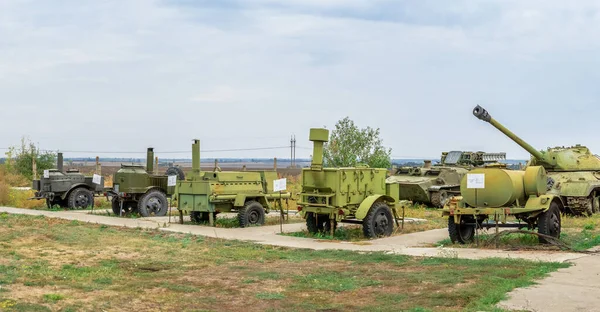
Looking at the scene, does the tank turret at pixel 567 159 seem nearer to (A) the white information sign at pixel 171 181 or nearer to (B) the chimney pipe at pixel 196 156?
(B) the chimney pipe at pixel 196 156

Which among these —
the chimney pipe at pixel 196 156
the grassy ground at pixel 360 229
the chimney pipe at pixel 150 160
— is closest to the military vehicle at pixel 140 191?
the chimney pipe at pixel 150 160

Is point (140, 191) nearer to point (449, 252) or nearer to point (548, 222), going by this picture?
point (449, 252)

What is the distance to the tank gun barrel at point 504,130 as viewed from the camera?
1916 cm

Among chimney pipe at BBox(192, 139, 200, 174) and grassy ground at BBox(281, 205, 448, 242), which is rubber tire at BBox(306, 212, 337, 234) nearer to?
grassy ground at BBox(281, 205, 448, 242)

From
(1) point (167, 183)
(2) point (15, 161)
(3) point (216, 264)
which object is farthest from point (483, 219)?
(2) point (15, 161)

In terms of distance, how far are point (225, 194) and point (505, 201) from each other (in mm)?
8275

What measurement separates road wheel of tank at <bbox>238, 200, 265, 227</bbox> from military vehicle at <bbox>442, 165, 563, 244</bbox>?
6597mm

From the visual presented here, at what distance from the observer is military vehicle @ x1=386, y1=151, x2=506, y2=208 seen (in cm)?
2848

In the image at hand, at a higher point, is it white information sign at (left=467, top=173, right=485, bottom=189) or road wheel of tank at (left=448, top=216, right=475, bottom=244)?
white information sign at (left=467, top=173, right=485, bottom=189)

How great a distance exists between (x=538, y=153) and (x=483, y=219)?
365 inches

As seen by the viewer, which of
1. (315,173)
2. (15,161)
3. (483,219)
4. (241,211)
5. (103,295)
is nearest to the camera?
(103,295)

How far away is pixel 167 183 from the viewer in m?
24.6

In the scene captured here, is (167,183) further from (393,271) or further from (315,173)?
(393,271)

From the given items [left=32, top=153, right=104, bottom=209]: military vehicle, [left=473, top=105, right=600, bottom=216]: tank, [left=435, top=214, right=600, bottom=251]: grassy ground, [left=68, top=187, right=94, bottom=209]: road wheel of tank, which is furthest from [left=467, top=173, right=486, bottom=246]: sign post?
[left=68, top=187, right=94, bottom=209]: road wheel of tank
